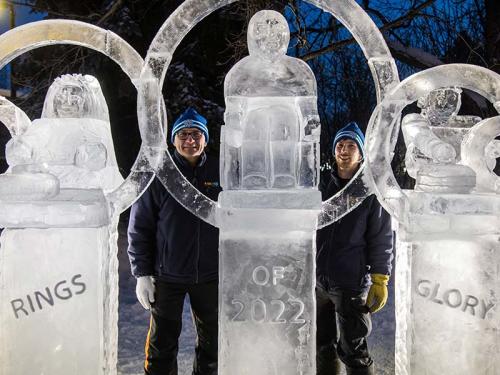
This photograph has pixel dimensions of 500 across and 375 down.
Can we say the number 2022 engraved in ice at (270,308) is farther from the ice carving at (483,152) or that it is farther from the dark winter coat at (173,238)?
the ice carving at (483,152)

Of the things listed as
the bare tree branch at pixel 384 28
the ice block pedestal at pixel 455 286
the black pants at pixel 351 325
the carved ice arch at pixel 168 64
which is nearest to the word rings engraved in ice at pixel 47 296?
the carved ice arch at pixel 168 64

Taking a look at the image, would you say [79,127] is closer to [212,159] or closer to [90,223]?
[90,223]

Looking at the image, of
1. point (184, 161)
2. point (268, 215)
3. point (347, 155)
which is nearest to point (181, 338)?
point (184, 161)

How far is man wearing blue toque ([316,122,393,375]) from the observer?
11.0ft

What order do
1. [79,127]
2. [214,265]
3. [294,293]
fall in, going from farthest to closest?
[214,265]
[79,127]
[294,293]

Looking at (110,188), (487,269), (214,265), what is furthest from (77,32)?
(487,269)

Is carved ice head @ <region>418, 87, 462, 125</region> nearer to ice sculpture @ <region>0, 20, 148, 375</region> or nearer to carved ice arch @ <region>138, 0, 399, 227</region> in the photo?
carved ice arch @ <region>138, 0, 399, 227</region>

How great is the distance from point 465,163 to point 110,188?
1833 millimetres

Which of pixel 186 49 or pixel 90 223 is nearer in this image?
pixel 90 223

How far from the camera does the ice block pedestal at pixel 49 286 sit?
8.75 ft

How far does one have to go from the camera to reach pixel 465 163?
2.93 m

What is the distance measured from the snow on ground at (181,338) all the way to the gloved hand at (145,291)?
123 centimetres

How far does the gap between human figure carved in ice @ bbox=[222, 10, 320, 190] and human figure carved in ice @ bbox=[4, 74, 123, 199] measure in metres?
0.69

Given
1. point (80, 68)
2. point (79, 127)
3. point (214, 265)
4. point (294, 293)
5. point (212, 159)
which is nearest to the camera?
point (294, 293)
